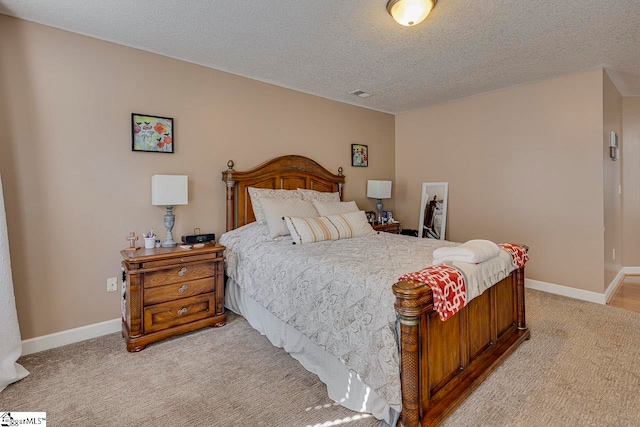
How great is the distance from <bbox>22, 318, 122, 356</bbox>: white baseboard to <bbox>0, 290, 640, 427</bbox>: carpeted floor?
0.23ft

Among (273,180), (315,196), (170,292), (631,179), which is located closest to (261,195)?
(273,180)

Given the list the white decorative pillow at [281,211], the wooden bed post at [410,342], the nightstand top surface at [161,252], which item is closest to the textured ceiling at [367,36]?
the white decorative pillow at [281,211]

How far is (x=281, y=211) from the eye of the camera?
119 inches

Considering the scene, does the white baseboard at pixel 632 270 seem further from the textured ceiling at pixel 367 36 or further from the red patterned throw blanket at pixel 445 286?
the red patterned throw blanket at pixel 445 286

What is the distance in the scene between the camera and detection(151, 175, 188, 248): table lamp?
2661 mm

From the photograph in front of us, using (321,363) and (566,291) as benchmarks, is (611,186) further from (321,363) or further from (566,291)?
(321,363)

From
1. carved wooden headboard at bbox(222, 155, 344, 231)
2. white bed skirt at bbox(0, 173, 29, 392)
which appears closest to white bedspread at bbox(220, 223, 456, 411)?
carved wooden headboard at bbox(222, 155, 344, 231)

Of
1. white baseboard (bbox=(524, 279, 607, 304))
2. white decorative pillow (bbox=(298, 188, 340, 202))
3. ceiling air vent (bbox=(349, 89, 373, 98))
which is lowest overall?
white baseboard (bbox=(524, 279, 607, 304))

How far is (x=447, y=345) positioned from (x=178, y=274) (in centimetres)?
206

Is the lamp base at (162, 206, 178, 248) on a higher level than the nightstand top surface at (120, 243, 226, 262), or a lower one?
higher

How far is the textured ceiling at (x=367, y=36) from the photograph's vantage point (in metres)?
2.17

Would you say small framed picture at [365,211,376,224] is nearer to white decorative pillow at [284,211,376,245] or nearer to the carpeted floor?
white decorative pillow at [284,211,376,245]

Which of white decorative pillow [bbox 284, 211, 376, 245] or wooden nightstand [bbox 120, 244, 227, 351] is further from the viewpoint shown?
white decorative pillow [bbox 284, 211, 376, 245]

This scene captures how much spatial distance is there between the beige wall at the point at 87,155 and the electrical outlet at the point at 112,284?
0.04 metres
